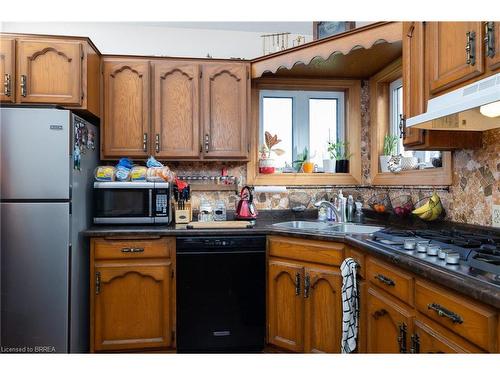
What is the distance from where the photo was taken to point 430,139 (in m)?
1.83

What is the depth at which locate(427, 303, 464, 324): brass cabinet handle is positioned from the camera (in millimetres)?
1074

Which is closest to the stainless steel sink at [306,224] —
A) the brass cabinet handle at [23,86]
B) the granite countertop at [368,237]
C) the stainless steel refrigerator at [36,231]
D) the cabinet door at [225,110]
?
the granite countertop at [368,237]

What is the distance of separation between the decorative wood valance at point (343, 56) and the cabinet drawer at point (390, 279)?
1325 millimetres

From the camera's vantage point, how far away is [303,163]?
10.00 feet

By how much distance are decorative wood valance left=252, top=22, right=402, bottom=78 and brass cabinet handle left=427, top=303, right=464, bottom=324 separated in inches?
60.9

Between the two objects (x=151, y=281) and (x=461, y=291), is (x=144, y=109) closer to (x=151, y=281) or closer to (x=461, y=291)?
(x=151, y=281)

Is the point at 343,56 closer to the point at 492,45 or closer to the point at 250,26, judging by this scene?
the point at 250,26

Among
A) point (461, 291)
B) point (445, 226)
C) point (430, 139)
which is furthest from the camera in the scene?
point (445, 226)

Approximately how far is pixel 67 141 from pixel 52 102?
15.6 inches

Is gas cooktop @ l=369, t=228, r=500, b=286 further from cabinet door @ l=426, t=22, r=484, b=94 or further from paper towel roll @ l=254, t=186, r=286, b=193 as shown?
paper towel roll @ l=254, t=186, r=286, b=193

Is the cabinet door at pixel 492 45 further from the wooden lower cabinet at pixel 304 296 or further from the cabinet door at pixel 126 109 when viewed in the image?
the cabinet door at pixel 126 109

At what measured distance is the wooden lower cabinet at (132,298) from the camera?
224 centimetres

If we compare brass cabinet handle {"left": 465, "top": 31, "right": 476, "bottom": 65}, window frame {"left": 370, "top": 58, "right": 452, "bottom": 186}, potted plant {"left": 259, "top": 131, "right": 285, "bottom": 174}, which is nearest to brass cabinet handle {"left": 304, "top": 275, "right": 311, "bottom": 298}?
window frame {"left": 370, "top": 58, "right": 452, "bottom": 186}

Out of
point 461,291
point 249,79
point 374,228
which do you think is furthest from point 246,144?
point 461,291
